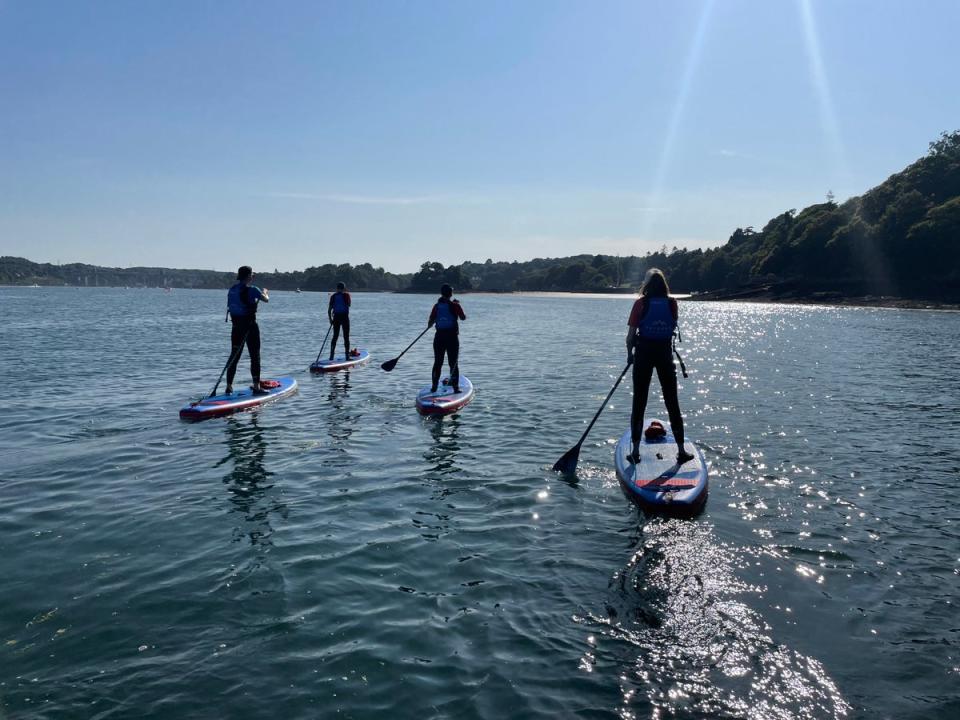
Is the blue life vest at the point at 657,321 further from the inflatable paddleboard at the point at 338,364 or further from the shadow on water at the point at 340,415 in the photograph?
the inflatable paddleboard at the point at 338,364

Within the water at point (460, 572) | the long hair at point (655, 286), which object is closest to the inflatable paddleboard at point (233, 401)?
the water at point (460, 572)

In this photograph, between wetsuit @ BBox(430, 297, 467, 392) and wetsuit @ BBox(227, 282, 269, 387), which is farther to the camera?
wetsuit @ BBox(430, 297, 467, 392)

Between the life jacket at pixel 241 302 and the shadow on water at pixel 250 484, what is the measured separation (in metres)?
3.19

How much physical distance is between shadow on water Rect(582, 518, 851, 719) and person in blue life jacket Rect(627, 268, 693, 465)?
2780 mm

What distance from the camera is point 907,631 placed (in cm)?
527

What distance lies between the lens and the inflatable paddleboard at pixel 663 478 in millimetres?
7871

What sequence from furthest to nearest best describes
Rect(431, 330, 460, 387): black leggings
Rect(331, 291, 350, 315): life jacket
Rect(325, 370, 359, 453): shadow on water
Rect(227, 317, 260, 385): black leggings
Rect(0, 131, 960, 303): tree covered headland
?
1. Rect(0, 131, 960, 303): tree covered headland
2. Rect(331, 291, 350, 315): life jacket
3. Rect(431, 330, 460, 387): black leggings
4. Rect(227, 317, 260, 385): black leggings
5. Rect(325, 370, 359, 453): shadow on water

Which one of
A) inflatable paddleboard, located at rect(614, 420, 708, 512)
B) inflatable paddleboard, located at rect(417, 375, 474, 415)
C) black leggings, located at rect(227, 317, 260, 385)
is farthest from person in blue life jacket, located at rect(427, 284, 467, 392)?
inflatable paddleboard, located at rect(614, 420, 708, 512)

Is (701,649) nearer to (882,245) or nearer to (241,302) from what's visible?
(241,302)

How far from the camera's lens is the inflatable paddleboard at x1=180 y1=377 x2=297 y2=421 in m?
13.6

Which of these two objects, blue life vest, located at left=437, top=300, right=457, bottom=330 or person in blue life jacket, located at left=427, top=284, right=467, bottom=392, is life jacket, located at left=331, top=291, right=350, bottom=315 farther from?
blue life vest, located at left=437, top=300, right=457, bottom=330

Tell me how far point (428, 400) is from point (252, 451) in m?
4.87

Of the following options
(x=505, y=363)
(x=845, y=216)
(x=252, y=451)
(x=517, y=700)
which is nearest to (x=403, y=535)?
(x=517, y=700)

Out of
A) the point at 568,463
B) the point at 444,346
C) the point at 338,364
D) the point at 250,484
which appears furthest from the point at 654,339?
the point at 338,364
